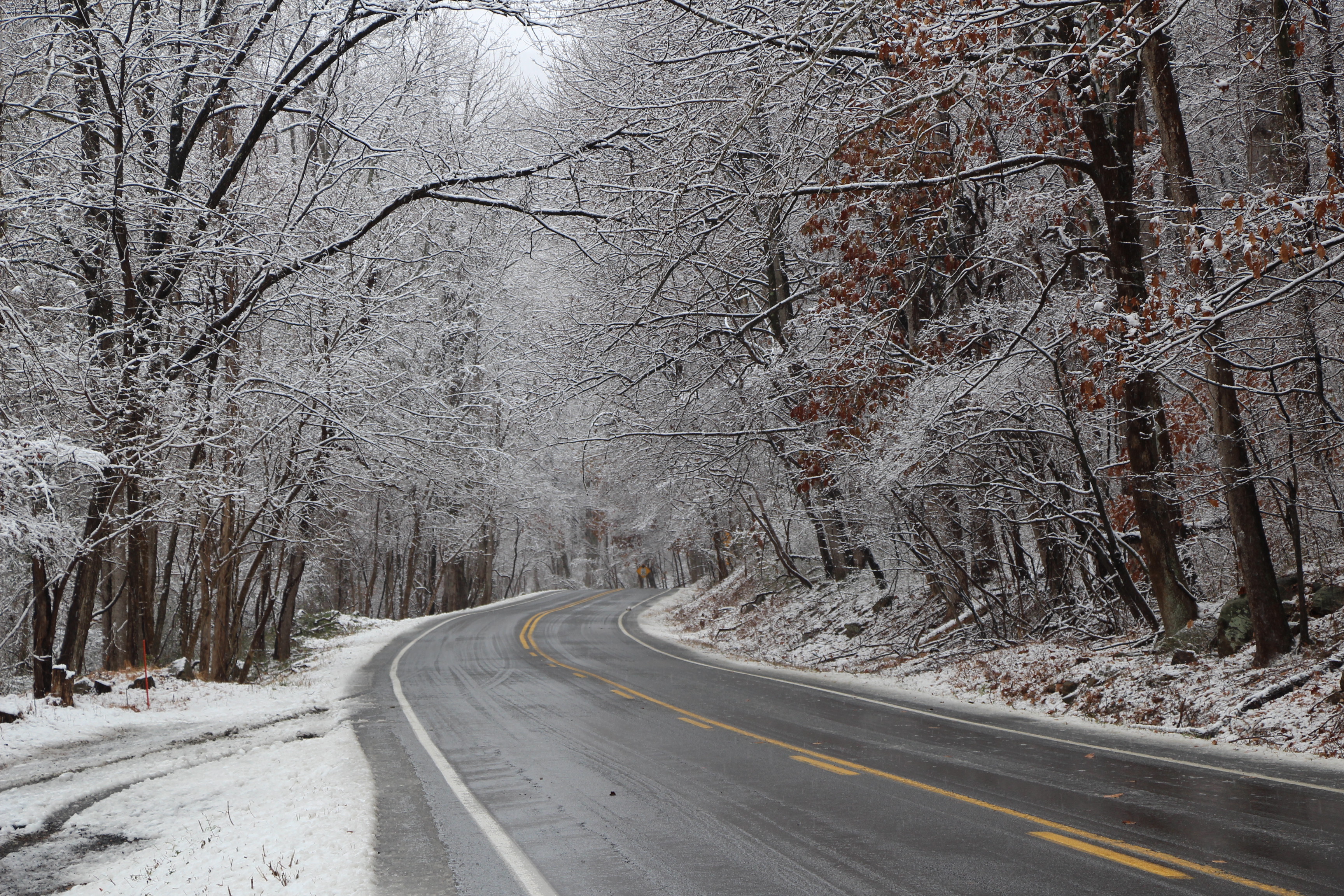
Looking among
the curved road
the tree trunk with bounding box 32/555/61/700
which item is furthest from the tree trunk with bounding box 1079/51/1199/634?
the tree trunk with bounding box 32/555/61/700

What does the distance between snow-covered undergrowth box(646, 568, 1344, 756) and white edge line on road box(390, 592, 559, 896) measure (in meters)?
6.68

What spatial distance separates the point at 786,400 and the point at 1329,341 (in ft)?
35.2

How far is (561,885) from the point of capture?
516cm

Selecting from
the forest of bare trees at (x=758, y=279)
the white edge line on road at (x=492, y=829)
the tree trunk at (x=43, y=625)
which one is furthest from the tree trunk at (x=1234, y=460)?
the tree trunk at (x=43, y=625)

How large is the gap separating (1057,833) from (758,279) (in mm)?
15714

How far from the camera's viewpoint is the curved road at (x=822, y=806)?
16.7 ft

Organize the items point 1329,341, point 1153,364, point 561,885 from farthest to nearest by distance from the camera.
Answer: point 1329,341 → point 1153,364 → point 561,885

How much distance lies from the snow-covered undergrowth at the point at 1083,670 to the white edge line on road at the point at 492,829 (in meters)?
6.68

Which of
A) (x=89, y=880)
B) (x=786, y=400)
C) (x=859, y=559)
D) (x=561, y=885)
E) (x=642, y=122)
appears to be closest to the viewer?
(x=561, y=885)

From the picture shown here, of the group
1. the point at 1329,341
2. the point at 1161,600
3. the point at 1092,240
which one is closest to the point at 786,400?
the point at 1092,240

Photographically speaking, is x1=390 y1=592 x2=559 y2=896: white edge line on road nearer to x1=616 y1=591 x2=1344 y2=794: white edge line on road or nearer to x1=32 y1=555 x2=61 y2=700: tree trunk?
x1=616 y1=591 x2=1344 y2=794: white edge line on road

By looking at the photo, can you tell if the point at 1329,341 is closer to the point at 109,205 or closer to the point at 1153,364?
the point at 1153,364

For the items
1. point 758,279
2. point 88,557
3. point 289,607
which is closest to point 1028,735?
point 758,279

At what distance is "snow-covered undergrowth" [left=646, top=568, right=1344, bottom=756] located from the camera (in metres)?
9.12
